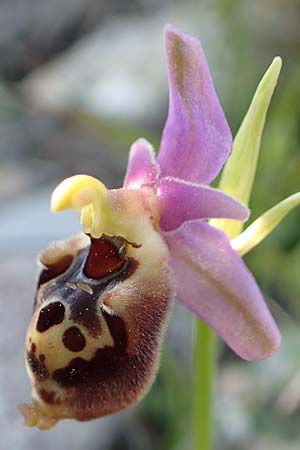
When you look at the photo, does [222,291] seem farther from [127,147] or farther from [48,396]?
[127,147]

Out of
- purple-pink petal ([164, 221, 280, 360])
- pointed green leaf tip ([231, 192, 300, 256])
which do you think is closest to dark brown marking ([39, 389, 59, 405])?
purple-pink petal ([164, 221, 280, 360])

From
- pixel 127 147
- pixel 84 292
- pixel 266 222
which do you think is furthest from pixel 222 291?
pixel 127 147

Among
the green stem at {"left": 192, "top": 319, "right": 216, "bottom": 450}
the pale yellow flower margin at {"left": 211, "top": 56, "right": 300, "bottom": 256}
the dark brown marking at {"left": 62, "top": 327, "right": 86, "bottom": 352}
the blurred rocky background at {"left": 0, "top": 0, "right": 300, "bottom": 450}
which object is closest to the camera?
the dark brown marking at {"left": 62, "top": 327, "right": 86, "bottom": 352}

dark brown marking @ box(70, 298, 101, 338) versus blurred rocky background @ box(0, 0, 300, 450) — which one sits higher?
dark brown marking @ box(70, 298, 101, 338)

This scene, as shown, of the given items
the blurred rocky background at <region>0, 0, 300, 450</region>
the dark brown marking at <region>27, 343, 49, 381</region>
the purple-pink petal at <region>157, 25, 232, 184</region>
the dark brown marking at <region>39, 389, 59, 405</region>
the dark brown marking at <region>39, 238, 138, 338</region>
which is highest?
the purple-pink petal at <region>157, 25, 232, 184</region>

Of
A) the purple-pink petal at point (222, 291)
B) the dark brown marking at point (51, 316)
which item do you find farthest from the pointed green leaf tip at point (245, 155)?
the dark brown marking at point (51, 316)

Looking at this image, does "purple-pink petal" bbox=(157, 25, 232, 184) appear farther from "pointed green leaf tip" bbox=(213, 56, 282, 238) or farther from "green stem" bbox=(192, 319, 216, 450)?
"green stem" bbox=(192, 319, 216, 450)

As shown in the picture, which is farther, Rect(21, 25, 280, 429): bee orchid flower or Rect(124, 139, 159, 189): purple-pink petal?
Rect(124, 139, 159, 189): purple-pink petal
